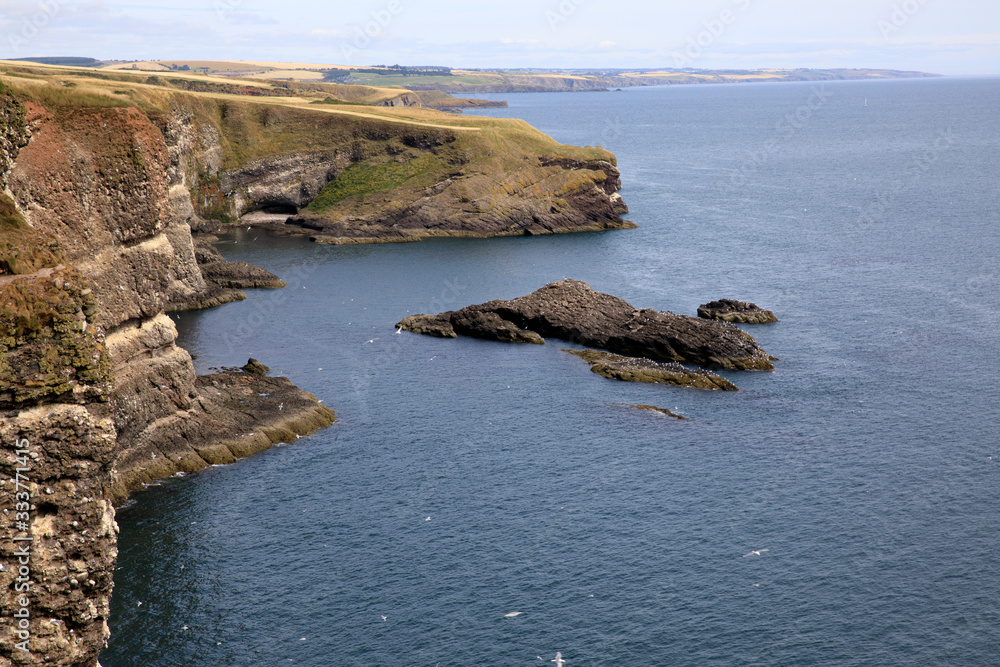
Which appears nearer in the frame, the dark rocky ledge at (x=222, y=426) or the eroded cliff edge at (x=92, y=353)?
the eroded cliff edge at (x=92, y=353)

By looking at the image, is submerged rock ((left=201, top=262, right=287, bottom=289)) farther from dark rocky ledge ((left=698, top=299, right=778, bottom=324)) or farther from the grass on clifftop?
the grass on clifftop

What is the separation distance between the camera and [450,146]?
142375 mm

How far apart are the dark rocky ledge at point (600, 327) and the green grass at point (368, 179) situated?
58761 millimetres

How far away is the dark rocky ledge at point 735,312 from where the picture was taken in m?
82.9

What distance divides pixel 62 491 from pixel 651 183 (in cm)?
16088

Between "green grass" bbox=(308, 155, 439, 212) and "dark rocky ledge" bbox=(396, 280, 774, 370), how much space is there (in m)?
58.8

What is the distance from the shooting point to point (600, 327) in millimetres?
80250

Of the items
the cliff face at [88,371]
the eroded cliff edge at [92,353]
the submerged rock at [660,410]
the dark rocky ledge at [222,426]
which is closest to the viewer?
the cliff face at [88,371]

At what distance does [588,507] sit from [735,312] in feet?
136

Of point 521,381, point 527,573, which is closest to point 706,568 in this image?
point 527,573

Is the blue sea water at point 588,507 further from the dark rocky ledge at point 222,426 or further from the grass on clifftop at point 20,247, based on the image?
the grass on clifftop at point 20,247

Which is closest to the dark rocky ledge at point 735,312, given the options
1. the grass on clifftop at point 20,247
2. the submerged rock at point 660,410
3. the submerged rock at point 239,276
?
the submerged rock at point 660,410

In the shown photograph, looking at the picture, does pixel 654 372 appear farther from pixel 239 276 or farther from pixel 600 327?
pixel 239 276

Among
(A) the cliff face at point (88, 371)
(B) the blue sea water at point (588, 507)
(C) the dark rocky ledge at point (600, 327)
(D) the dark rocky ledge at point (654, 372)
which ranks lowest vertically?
(B) the blue sea water at point (588, 507)
